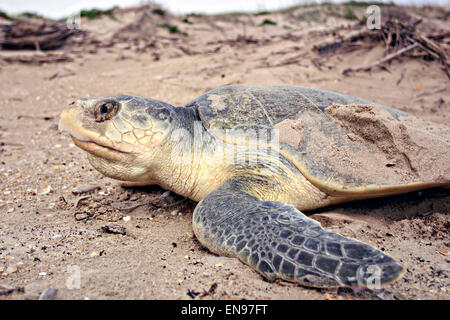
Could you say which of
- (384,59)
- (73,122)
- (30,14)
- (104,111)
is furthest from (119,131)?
(30,14)

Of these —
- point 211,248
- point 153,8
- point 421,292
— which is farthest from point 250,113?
point 153,8

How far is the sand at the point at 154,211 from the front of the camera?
1219 millimetres

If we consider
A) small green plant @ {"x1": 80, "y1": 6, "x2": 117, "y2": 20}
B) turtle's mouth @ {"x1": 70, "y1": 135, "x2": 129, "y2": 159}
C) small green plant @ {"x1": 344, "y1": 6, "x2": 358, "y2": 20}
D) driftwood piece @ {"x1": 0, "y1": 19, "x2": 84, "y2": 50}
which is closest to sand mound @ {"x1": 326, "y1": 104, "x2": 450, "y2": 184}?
turtle's mouth @ {"x1": 70, "y1": 135, "x2": 129, "y2": 159}

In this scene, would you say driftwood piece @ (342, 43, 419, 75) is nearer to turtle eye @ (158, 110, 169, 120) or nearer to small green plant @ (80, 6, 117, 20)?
turtle eye @ (158, 110, 169, 120)

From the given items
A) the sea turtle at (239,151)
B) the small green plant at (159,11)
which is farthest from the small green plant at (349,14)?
the sea turtle at (239,151)

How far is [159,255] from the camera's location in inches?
58.4

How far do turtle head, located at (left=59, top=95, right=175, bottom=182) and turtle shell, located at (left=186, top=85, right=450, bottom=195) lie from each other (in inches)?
12.9

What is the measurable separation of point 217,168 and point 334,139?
74 cm

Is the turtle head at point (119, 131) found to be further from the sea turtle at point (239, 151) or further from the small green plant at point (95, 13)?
the small green plant at point (95, 13)

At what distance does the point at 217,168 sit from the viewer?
1932 millimetres

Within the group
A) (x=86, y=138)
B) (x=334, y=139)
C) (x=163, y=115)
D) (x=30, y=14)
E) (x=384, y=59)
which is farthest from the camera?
(x=30, y=14)

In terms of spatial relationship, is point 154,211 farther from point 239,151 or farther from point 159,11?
point 159,11

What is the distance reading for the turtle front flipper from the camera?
112 centimetres
